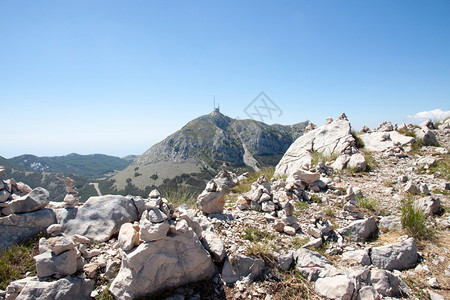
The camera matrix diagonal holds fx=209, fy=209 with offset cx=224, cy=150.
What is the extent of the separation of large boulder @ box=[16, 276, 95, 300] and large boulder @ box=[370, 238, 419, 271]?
617cm

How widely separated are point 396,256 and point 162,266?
516 cm

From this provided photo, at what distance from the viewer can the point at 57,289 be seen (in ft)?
12.4

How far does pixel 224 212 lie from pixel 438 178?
387 inches

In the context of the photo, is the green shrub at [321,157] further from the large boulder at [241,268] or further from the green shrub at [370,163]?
the large boulder at [241,268]

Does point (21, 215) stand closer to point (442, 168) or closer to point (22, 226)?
point (22, 226)

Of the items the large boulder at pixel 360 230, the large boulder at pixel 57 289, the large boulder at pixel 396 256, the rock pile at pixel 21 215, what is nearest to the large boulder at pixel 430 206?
the large boulder at pixel 360 230

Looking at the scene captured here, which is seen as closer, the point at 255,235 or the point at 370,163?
the point at 255,235

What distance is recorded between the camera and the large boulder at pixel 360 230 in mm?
5828

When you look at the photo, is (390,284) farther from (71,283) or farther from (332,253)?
(71,283)

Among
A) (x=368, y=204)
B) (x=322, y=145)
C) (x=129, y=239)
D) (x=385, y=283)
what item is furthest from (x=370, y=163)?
(x=129, y=239)

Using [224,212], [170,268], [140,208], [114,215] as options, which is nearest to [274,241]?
[224,212]

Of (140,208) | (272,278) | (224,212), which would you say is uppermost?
(140,208)

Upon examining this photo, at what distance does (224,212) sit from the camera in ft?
24.5

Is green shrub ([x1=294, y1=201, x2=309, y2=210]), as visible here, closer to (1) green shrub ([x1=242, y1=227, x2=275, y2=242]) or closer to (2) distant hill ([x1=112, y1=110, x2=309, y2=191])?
(1) green shrub ([x1=242, y1=227, x2=275, y2=242])
